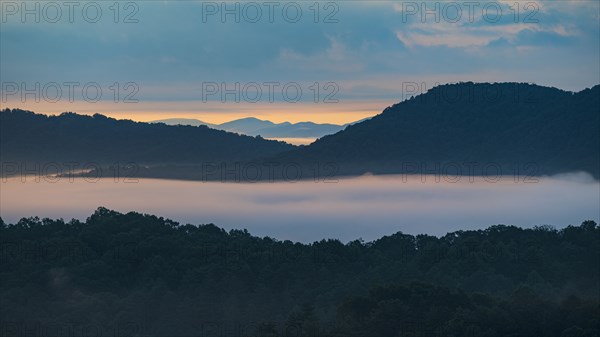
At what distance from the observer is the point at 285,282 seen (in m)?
87.5

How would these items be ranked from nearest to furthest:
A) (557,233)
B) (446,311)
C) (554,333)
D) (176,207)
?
(554,333)
(446,311)
(557,233)
(176,207)

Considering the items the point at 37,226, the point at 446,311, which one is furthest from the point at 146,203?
the point at 446,311

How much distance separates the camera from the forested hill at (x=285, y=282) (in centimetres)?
6188

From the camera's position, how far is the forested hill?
61875 millimetres

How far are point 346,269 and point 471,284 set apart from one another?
11.3 m

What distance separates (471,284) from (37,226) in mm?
43950

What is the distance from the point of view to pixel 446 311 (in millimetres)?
63844

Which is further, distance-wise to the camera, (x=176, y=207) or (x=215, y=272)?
(x=176, y=207)

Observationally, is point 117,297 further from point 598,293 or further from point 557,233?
point 557,233

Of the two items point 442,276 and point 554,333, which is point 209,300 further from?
point 554,333

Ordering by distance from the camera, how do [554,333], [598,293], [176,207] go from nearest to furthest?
[554,333], [598,293], [176,207]

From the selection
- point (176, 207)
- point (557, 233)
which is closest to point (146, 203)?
point (176, 207)

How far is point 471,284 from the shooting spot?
8588 centimetres

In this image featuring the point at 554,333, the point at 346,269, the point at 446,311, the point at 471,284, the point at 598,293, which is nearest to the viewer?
the point at 554,333
